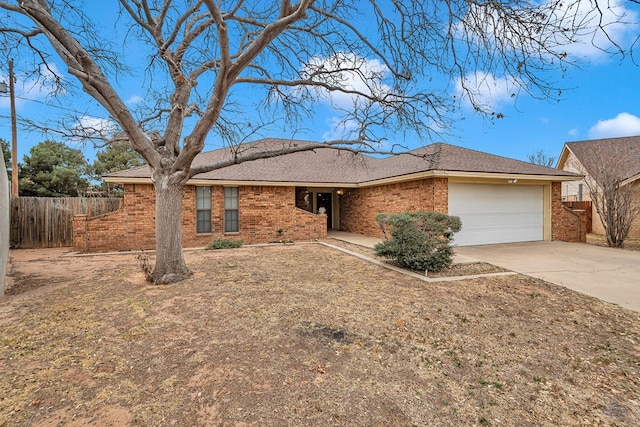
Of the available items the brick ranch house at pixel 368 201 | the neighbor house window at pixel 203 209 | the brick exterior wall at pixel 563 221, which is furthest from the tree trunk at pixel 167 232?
the brick exterior wall at pixel 563 221

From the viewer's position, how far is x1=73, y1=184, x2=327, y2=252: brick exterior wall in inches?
419

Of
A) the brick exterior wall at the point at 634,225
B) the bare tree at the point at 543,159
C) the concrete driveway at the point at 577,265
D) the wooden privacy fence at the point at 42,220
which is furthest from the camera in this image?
the bare tree at the point at 543,159

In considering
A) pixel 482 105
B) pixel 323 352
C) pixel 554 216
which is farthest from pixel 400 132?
pixel 554 216

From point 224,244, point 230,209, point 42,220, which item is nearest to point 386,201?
point 230,209

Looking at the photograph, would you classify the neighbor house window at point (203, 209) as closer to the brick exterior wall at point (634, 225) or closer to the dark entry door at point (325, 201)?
the dark entry door at point (325, 201)

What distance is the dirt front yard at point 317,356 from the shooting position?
91.3 inches

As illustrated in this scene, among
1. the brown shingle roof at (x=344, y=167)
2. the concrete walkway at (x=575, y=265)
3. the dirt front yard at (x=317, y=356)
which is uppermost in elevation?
the brown shingle roof at (x=344, y=167)

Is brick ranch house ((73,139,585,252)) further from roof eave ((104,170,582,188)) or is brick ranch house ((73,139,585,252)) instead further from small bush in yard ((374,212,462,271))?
small bush in yard ((374,212,462,271))

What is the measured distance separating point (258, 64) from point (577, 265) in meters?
9.67

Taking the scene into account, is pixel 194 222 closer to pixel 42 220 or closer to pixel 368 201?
pixel 42 220

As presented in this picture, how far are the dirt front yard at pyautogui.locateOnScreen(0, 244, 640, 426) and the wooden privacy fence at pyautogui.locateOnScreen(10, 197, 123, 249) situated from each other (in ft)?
26.5

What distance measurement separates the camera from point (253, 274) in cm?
680

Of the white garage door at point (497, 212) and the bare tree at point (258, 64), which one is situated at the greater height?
the bare tree at point (258, 64)

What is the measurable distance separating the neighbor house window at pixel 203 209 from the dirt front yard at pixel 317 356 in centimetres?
620
